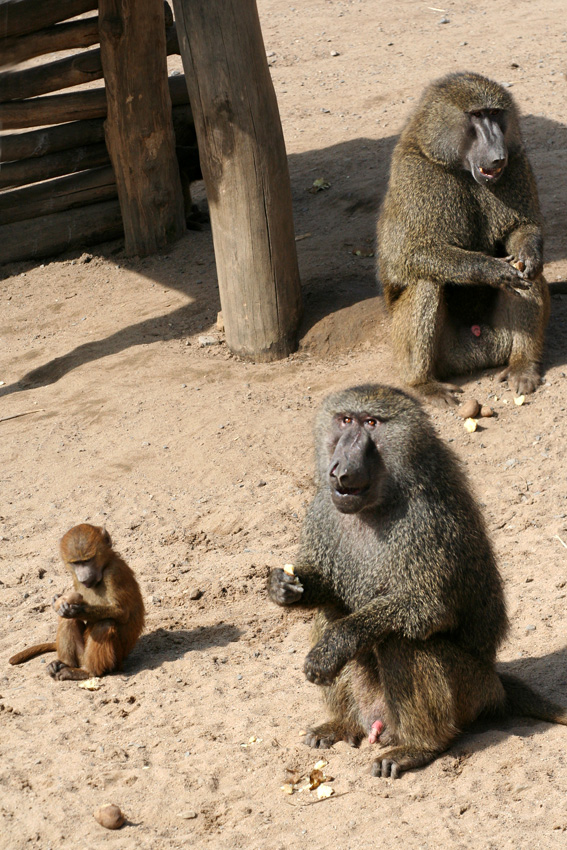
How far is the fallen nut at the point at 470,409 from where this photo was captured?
6258mm

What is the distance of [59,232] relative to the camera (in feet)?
30.5

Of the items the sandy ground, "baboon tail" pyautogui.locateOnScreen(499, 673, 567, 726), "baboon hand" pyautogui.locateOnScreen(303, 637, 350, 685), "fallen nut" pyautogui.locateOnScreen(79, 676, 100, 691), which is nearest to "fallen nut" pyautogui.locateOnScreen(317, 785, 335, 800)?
the sandy ground

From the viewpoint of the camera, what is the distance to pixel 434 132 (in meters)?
6.27

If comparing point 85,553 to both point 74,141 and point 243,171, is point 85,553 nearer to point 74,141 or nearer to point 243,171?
point 243,171

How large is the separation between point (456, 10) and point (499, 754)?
44.4 ft

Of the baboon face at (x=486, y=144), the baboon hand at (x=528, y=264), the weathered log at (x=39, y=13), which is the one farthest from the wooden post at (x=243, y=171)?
the weathered log at (x=39, y=13)

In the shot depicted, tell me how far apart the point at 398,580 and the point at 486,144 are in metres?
3.58

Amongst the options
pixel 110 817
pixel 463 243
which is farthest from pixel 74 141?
pixel 110 817

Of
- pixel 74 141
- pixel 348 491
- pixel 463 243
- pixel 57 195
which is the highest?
pixel 74 141

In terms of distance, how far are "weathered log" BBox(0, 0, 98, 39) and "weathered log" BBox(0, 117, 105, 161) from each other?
944 millimetres

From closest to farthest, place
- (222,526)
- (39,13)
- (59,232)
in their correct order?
(222,526)
(39,13)
(59,232)

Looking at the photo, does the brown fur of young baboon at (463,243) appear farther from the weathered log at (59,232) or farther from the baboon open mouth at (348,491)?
the weathered log at (59,232)

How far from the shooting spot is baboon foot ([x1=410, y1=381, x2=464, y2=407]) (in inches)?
252

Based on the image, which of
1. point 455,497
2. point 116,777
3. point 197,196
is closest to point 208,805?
point 116,777
